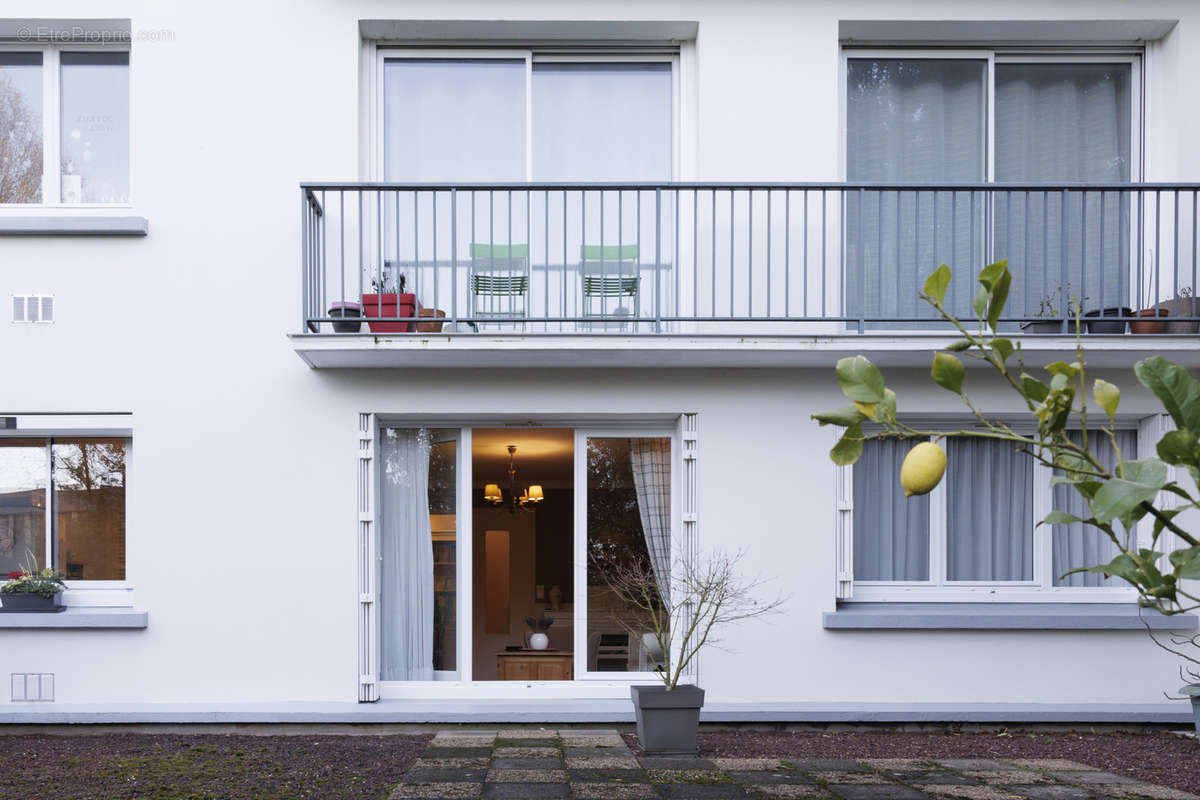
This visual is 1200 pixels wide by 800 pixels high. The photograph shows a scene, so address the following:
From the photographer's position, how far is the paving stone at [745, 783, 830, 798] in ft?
15.1

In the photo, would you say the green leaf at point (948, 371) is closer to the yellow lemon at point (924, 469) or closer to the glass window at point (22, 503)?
the yellow lemon at point (924, 469)

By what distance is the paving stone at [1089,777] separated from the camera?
5.01 meters

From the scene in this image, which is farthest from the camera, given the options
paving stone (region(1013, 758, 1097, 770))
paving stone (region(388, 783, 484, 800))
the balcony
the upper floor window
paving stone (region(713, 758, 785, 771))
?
the upper floor window

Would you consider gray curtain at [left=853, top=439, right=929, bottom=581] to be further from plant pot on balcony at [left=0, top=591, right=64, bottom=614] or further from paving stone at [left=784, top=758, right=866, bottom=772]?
plant pot on balcony at [left=0, top=591, right=64, bottom=614]

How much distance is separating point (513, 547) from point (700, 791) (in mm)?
2475

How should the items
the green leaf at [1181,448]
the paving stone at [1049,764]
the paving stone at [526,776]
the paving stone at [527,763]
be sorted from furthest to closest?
the paving stone at [1049,764] < the paving stone at [527,763] < the paving stone at [526,776] < the green leaf at [1181,448]

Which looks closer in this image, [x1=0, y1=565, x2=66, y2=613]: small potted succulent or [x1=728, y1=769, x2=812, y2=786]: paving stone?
[x1=728, y1=769, x2=812, y2=786]: paving stone

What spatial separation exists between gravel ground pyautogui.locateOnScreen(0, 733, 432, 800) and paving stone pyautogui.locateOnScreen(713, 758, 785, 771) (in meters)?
1.66

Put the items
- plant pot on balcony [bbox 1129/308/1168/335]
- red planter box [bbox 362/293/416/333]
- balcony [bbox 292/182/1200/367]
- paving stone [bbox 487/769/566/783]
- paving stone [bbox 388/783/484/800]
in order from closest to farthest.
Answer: paving stone [bbox 388/783/484/800], paving stone [bbox 487/769/566/783], balcony [bbox 292/182/1200/367], red planter box [bbox 362/293/416/333], plant pot on balcony [bbox 1129/308/1168/335]

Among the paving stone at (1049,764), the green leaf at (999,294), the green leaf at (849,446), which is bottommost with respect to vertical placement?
the paving stone at (1049,764)

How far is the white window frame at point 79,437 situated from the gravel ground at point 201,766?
85cm

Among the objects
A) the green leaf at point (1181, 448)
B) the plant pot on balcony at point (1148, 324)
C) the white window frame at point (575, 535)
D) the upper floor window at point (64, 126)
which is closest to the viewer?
the green leaf at point (1181, 448)

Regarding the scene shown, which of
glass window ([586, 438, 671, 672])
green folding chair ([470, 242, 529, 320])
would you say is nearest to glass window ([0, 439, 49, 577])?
green folding chair ([470, 242, 529, 320])

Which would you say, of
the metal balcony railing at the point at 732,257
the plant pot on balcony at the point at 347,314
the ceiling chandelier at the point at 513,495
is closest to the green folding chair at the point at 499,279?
the metal balcony railing at the point at 732,257
